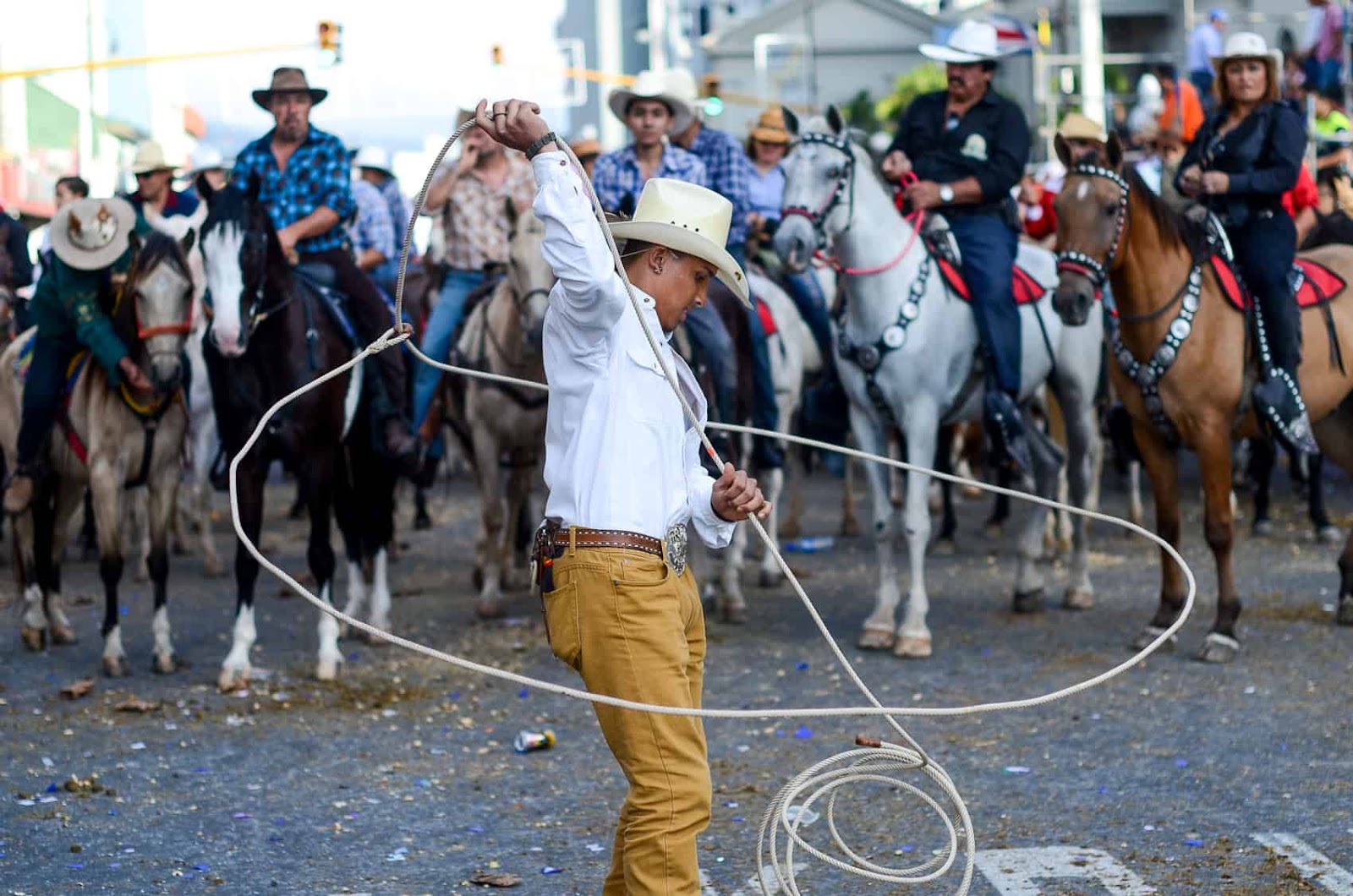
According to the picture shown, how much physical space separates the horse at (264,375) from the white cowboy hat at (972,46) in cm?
371

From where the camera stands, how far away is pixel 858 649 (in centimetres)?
945

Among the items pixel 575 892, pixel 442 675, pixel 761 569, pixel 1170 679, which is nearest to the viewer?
pixel 575 892

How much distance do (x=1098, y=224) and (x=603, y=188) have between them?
2.90m

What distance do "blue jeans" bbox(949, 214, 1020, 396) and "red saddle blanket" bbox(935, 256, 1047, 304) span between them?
0.05 m

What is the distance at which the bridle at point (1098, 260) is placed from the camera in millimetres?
8750

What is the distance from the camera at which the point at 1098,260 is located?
8.80m

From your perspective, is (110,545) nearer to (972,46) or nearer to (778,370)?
(778,370)

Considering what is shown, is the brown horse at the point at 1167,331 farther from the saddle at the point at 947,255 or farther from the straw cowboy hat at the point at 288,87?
the straw cowboy hat at the point at 288,87

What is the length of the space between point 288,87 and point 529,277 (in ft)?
5.51

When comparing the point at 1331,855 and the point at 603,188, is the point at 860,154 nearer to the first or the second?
the point at 603,188

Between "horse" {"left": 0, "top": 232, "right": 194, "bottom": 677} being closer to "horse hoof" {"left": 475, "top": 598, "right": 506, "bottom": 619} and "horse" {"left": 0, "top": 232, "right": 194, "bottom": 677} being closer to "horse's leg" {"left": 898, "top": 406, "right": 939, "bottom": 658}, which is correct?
"horse hoof" {"left": 475, "top": 598, "right": 506, "bottom": 619}

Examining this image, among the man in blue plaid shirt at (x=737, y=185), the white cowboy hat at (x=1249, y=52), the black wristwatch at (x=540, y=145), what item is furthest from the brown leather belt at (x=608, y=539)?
the man in blue plaid shirt at (x=737, y=185)

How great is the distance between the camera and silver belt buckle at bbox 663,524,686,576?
4371 millimetres

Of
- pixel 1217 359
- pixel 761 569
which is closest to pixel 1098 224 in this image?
pixel 1217 359
